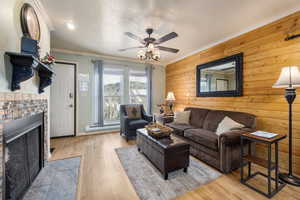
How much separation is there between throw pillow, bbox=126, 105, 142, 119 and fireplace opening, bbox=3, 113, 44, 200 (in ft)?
7.18

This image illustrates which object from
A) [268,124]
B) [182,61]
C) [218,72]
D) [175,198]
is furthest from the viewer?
[182,61]

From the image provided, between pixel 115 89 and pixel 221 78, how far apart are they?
131 inches

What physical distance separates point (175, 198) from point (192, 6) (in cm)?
268

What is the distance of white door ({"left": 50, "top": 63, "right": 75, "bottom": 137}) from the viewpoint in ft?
12.1

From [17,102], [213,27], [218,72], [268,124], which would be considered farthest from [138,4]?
[268,124]

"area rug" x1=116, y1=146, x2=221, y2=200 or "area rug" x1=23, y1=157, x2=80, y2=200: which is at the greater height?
"area rug" x1=23, y1=157, x2=80, y2=200

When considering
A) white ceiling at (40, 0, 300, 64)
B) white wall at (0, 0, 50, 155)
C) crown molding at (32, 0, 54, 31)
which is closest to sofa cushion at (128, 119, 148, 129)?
white ceiling at (40, 0, 300, 64)

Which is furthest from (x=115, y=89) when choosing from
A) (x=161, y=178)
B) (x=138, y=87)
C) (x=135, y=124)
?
(x=161, y=178)

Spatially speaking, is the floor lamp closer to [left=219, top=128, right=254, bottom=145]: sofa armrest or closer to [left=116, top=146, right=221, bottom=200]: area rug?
[left=219, top=128, right=254, bottom=145]: sofa armrest

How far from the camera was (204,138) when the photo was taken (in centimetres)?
233

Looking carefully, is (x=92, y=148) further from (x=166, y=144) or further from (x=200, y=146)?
(x=200, y=146)

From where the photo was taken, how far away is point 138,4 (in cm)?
191

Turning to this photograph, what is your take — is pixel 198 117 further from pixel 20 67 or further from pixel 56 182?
pixel 20 67

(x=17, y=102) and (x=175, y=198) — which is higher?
(x=17, y=102)
